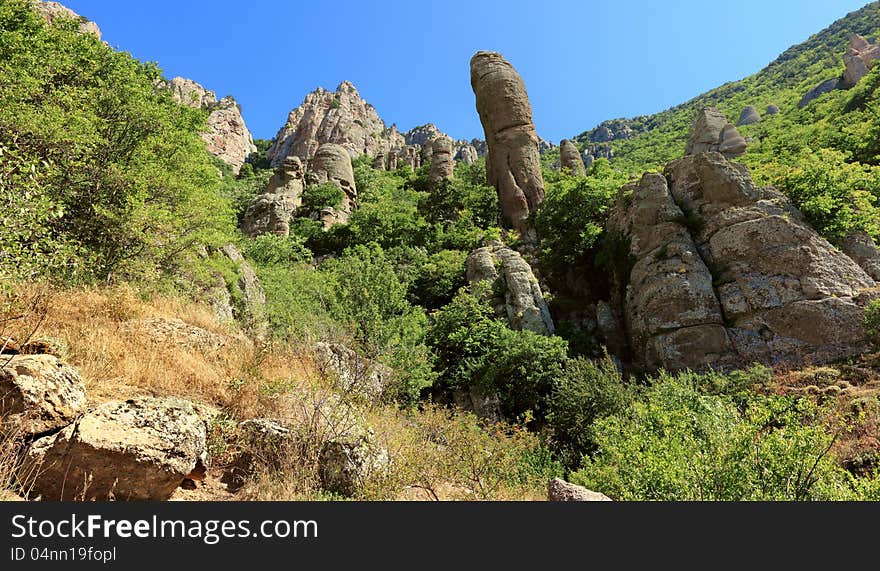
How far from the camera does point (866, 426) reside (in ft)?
31.0

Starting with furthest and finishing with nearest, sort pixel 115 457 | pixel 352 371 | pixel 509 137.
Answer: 1. pixel 509 137
2. pixel 352 371
3. pixel 115 457

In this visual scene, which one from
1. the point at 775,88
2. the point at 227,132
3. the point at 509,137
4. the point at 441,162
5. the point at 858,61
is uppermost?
the point at 227,132

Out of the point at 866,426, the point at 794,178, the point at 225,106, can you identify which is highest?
the point at 225,106

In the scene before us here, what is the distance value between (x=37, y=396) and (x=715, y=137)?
1745 inches

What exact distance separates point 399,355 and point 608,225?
1559 cm

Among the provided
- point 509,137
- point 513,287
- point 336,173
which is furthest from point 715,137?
point 336,173

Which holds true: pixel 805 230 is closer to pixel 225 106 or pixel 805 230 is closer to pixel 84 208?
pixel 84 208

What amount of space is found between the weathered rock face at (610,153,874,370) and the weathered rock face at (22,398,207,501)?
50.0 ft

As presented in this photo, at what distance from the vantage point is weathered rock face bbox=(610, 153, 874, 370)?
13.7 meters

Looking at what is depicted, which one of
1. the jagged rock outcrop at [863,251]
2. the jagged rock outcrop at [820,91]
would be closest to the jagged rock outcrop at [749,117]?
the jagged rock outcrop at [820,91]

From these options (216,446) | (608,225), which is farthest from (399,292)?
(608,225)

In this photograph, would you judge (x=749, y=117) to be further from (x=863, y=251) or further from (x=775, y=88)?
(x=863, y=251)

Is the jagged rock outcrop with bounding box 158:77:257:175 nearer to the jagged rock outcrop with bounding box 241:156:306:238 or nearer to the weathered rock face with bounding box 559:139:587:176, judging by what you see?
the jagged rock outcrop with bounding box 241:156:306:238

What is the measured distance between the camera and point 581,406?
12445 mm
